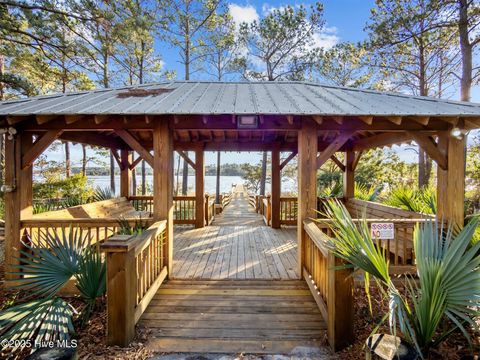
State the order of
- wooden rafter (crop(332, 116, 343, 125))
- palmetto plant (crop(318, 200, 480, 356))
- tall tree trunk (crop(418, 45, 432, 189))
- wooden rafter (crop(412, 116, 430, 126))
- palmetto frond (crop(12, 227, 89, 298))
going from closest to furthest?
palmetto plant (crop(318, 200, 480, 356)) → palmetto frond (crop(12, 227, 89, 298)) → wooden rafter (crop(412, 116, 430, 126)) → wooden rafter (crop(332, 116, 343, 125)) → tall tree trunk (crop(418, 45, 432, 189))

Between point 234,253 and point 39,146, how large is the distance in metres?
3.77

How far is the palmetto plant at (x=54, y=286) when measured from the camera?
2.43 meters

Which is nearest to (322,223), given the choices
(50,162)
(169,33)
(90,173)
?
(169,33)

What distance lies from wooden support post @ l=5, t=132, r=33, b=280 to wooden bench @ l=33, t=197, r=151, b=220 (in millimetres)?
306

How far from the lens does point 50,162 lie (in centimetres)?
1348

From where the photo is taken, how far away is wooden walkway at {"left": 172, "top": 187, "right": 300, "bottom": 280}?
412cm

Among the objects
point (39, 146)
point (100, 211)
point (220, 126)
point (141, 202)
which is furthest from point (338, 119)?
point (141, 202)

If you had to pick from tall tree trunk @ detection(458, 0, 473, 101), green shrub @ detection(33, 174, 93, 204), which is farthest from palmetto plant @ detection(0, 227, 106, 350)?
tall tree trunk @ detection(458, 0, 473, 101)

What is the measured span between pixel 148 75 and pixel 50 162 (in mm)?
7003

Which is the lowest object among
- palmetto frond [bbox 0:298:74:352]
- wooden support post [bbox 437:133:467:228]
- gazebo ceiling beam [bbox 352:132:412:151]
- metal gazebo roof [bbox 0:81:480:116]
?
palmetto frond [bbox 0:298:74:352]

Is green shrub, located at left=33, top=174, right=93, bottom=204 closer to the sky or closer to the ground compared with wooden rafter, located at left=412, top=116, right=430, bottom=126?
closer to the ground

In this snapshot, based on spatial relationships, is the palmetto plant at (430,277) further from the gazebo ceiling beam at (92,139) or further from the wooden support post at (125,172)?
the wooden support post at (125,172)

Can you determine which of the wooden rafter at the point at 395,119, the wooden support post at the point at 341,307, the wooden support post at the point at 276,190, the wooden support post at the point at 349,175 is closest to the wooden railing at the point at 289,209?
the wooden support post at the point at 276,190

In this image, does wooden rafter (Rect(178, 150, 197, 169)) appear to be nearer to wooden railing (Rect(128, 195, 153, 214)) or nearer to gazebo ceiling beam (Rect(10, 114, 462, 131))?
wooden railing (Rect(128, 195, 153, 214))
